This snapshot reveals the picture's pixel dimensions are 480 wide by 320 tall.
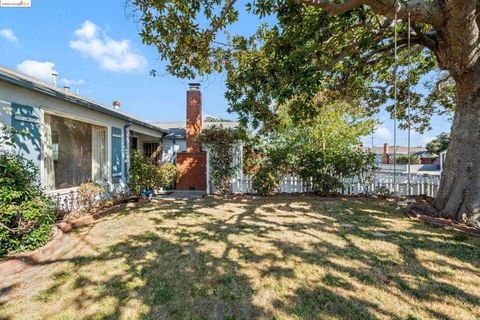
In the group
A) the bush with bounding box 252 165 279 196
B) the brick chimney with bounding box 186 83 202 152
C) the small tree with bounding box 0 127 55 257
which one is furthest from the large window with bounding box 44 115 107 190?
the bush with bounding box 252 165 279 196

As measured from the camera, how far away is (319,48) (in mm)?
5965

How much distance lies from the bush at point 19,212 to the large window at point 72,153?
180 cm

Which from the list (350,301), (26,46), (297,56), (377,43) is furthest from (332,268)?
(26,46)

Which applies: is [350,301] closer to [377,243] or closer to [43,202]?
[377,243]

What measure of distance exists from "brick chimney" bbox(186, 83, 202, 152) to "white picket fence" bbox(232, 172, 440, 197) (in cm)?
354

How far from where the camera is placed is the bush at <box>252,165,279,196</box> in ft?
27.6

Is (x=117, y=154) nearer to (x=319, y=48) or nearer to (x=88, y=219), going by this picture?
(x=88, y=219)

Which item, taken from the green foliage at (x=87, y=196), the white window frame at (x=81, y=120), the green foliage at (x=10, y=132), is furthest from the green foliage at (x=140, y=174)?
the green foliage at (x=10, y=132)

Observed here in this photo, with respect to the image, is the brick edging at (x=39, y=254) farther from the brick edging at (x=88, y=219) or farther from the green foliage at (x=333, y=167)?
the green foliage at (x=333, y=167)

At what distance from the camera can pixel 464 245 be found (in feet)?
12.4

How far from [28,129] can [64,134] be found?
135 cm

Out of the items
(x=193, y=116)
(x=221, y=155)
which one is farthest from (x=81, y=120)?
(x=193, y=116)

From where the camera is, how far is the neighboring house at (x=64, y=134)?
4.57m

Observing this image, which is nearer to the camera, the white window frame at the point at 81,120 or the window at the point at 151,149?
the white window frame at the point at 81,120
